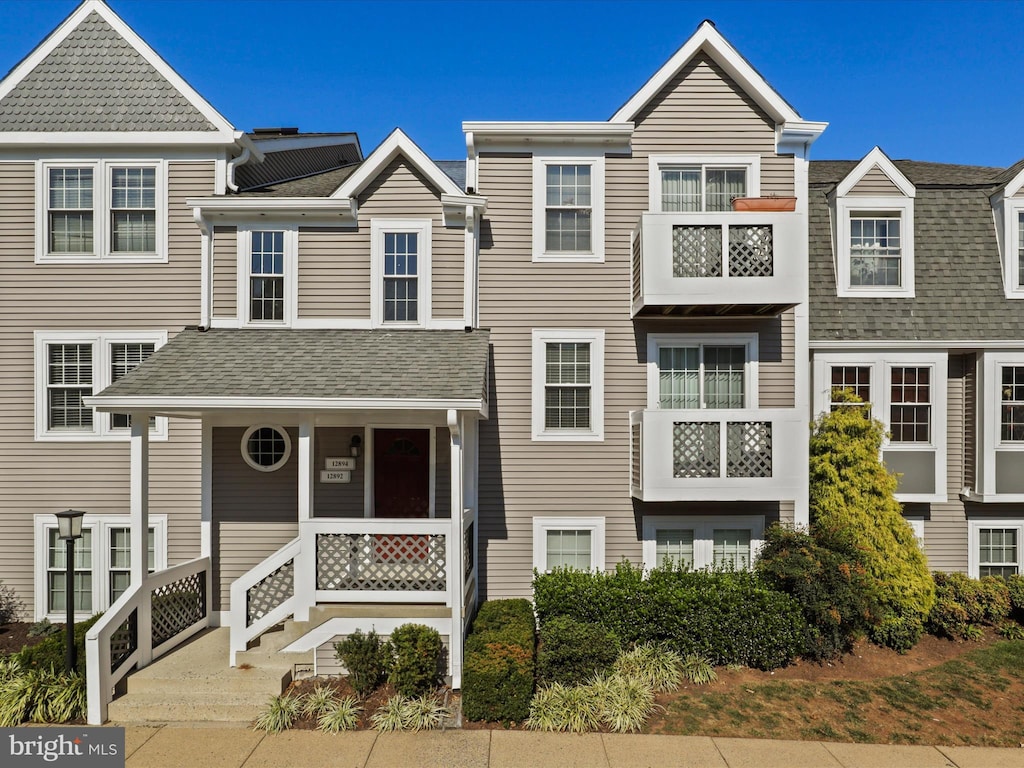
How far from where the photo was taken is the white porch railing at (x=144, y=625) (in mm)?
7691

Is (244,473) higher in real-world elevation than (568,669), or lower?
higher

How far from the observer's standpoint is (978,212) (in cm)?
1249

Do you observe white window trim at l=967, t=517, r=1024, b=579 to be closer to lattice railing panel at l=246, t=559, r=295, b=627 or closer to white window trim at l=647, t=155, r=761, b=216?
white window trim at l=647, t=155, r=761, b=216

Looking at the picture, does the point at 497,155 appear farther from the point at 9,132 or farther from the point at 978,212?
the point at 978,212

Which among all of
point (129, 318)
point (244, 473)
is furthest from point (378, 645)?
point (129, 318)

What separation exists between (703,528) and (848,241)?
631cm

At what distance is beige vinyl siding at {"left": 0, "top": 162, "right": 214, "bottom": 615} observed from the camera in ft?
35.2

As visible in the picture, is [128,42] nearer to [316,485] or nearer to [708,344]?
[316,485]

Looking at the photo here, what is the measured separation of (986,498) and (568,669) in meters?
Answer: 8.55

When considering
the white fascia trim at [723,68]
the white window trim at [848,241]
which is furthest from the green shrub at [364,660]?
the white window trim at [848,241]

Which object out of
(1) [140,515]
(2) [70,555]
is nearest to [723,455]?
(1) [140,515]

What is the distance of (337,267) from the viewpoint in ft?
35.6

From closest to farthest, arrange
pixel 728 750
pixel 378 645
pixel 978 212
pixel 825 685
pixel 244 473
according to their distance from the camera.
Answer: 1. pixel 728 750
2. pixel 378 645
3. pixel 825 685
4. pixel 244 473
5. pixel 978 212

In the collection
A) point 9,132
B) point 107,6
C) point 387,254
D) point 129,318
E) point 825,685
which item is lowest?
point 825,685
